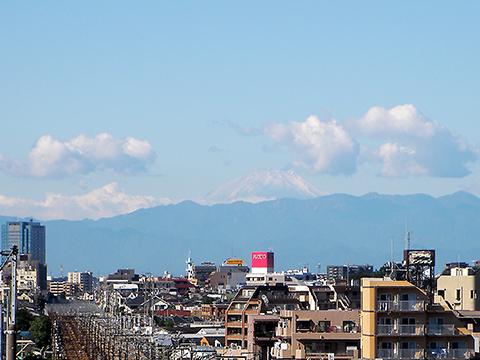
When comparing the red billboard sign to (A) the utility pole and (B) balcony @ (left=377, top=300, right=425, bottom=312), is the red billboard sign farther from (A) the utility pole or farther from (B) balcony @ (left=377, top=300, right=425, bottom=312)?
(A) the utility pole

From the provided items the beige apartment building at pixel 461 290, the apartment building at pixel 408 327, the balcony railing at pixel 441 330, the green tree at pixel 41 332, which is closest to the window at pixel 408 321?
the apartment building at pixel 408 327

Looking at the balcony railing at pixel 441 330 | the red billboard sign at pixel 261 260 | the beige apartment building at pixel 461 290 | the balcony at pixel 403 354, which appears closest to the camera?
the balcony at pixel 403 354

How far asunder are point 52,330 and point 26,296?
66444 mm

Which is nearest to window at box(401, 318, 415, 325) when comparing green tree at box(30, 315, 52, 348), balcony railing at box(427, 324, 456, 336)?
balcony railing at box(427, 324, 456, 336)

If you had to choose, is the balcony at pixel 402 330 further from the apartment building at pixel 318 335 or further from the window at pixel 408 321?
the apartment building at pixel 318 335

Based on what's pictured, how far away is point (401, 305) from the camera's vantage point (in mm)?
36844

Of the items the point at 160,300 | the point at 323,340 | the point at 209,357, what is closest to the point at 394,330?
the point at 323,340

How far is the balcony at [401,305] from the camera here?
121 feet

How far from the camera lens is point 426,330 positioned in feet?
121

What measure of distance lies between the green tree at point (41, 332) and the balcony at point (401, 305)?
5674 centimetres

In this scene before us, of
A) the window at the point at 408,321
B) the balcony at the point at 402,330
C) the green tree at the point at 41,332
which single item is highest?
the window at the point at 408,321

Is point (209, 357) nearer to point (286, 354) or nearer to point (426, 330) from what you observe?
point (286, 354)

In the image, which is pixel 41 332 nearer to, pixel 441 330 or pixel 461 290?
pixel 461 290

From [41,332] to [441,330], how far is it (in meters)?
62.7
